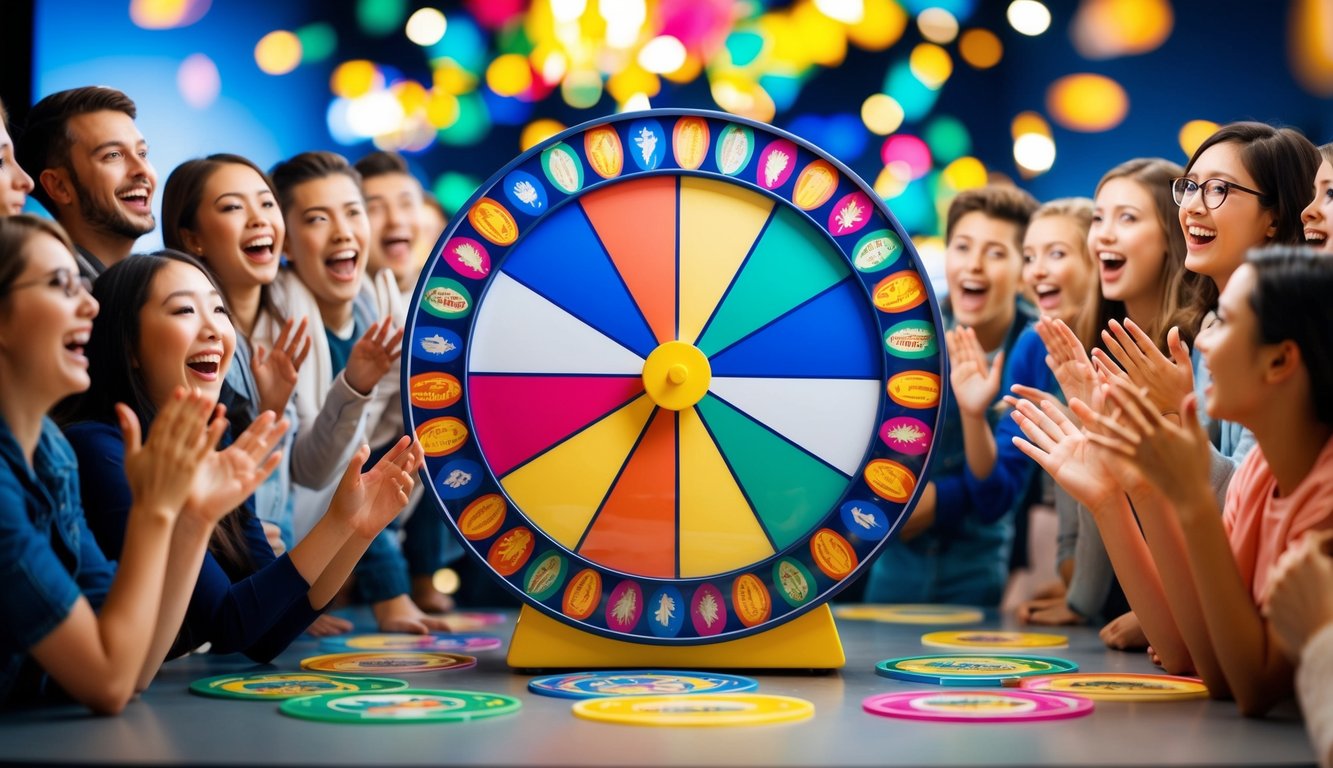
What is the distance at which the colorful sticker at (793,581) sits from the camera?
2.00 metres

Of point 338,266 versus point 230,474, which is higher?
point 338,266

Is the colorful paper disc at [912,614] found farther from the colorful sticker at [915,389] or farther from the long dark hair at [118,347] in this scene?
the long dark hair at [118,347]

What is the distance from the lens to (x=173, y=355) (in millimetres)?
2006

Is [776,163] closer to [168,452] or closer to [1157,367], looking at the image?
[1157,367]

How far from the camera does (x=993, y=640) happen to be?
94.8 inches

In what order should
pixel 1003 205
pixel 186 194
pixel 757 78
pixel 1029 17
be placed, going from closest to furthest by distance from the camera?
pixel 186 194
pixel 1003 205
pixel 1029 17
pixel 757 78

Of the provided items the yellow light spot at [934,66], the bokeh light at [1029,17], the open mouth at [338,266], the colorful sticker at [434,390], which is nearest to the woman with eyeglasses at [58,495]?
the colorful sticker at [434,390]

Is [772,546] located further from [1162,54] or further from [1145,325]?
[1162,54]

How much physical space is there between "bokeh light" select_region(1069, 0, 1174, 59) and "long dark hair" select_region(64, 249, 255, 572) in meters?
3.10

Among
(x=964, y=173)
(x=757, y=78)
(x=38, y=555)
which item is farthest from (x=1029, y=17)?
(x=38, y=555)

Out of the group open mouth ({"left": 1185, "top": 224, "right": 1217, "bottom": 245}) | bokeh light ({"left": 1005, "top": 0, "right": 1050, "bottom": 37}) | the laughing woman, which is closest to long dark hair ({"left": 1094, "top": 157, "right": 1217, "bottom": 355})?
open mouth ({"left": 1185, "top": 224, "right": 1217, "bottom": 245})

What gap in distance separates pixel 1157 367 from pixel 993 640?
65 centimetres

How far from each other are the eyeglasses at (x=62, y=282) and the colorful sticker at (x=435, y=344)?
1.51 feet

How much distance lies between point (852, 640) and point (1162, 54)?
2.39 m
